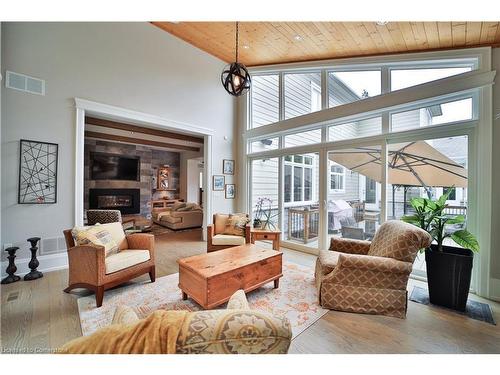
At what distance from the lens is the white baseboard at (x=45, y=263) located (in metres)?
3.06

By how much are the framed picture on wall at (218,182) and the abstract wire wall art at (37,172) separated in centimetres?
289

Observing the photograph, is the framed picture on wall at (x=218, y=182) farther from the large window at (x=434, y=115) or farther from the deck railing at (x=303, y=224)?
the large window at (x=434, y=115)

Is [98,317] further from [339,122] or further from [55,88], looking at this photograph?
[339,122]

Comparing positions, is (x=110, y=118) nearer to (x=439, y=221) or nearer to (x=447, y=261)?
(x=439, y=221)

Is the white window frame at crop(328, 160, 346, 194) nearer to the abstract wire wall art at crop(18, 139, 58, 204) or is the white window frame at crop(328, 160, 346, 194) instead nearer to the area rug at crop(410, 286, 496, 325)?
the area rug at crop(410, 286, 496, 325)

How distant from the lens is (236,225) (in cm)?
388

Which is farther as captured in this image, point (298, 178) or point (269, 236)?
point (298, 178)

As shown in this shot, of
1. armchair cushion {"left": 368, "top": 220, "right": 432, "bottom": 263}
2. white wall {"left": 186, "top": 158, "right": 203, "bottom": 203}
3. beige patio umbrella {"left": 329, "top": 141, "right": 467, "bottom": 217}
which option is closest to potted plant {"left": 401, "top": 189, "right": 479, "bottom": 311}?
armchair cushion {"left": 368, "top": 220, "right": 432, "bottom": 263}

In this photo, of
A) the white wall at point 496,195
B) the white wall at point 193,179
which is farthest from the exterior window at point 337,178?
the white wall at point 193,179

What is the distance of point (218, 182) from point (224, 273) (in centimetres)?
341

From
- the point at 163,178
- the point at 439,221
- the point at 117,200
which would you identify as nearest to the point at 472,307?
the point at 439,221
